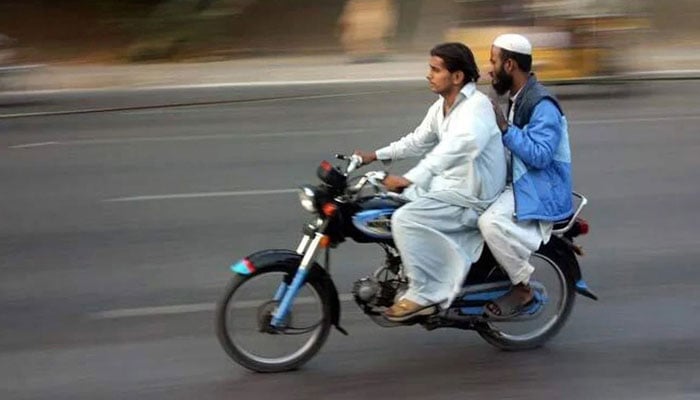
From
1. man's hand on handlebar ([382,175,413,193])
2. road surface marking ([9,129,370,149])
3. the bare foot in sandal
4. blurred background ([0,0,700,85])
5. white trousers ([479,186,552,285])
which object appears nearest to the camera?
man's hand on handlebar ([382,175,413,193])

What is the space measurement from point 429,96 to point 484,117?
1127cm

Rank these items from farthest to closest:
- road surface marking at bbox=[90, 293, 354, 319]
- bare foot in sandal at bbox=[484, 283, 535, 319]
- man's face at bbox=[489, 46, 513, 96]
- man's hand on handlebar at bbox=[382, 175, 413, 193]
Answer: road surface marking at bbox=[90, 293, 354, 319] < bare foot in sandal at bbox=[484, 283, 535, 319] < man's face at bbox=[489, 46, 513, 96] < man's hand on handlebar at bbox=[382, 175, 413, 193]

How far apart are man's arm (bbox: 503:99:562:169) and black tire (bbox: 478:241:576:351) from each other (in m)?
0.55

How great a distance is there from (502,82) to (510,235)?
0.79 m

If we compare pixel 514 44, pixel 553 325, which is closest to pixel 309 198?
pixel 514 44

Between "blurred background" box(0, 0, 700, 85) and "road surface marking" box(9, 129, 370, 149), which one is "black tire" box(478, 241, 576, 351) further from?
"blurred background" box(0, 0, 700, 85)

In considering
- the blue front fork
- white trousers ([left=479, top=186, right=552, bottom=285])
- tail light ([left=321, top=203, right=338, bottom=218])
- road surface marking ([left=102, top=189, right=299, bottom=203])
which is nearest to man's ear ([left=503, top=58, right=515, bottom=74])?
white trousers ([left=479, top=186, right=552, bottom=285])

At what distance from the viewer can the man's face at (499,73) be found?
5.48 meters

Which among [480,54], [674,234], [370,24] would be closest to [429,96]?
[480,54]

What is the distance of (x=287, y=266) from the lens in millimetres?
5324

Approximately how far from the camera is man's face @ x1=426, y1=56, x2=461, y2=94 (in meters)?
5.30

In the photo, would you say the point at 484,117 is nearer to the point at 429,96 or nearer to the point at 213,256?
the point at 213,256

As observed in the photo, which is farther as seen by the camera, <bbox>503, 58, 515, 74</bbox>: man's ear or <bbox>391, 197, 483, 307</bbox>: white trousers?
<bbox>503, 58, 515, 74</bbox>: man's ear

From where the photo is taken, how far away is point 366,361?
565 centimetres
